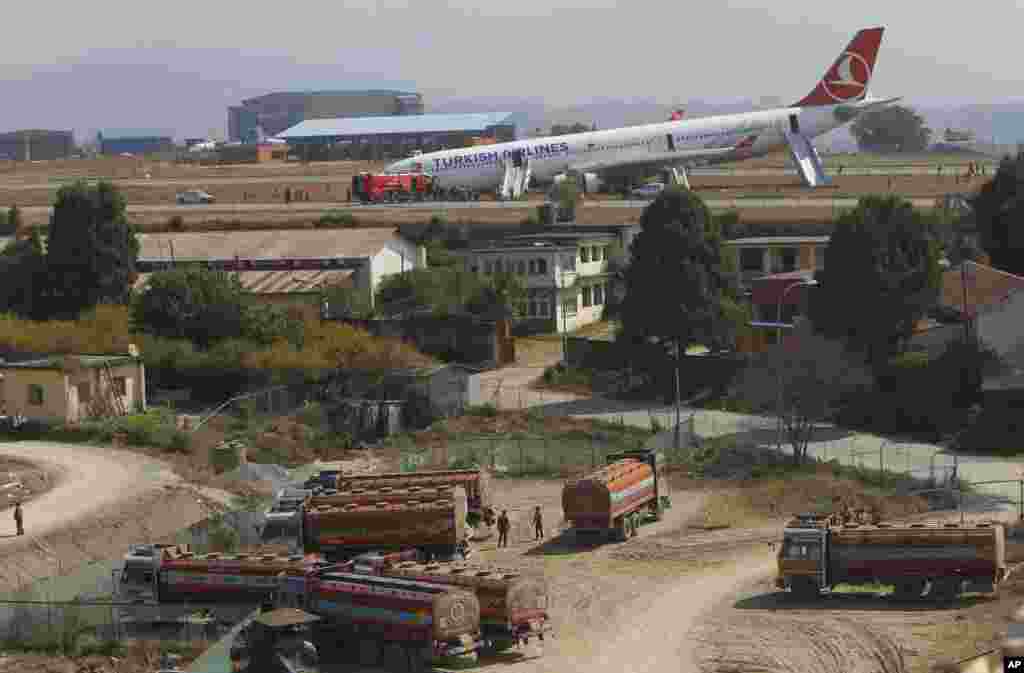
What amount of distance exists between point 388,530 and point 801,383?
1430 centimetres

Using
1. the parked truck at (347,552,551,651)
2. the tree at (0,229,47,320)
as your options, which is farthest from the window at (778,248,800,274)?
the parked truck at (347,552,551,651)

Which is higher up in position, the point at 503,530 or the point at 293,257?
the point at 293,257

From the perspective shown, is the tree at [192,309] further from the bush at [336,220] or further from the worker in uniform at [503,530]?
the worker in uniform at [503,530]

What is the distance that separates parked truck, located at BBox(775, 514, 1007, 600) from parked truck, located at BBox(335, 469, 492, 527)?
733 centimetres

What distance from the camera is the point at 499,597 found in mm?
25859

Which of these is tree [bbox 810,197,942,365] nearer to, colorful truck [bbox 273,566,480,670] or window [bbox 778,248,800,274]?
window [bbox 778,248,800,274]

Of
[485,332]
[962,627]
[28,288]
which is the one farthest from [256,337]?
[962,627]

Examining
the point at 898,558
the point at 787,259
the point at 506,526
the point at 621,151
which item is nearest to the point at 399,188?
the point at 621,151

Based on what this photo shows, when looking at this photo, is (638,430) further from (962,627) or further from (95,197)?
(95,197)

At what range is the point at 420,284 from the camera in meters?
58.8

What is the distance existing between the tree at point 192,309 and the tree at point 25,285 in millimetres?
5518

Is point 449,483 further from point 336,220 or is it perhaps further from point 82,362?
point 336,220

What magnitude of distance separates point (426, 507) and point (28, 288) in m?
32.8

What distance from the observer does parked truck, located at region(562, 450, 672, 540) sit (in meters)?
33.1
